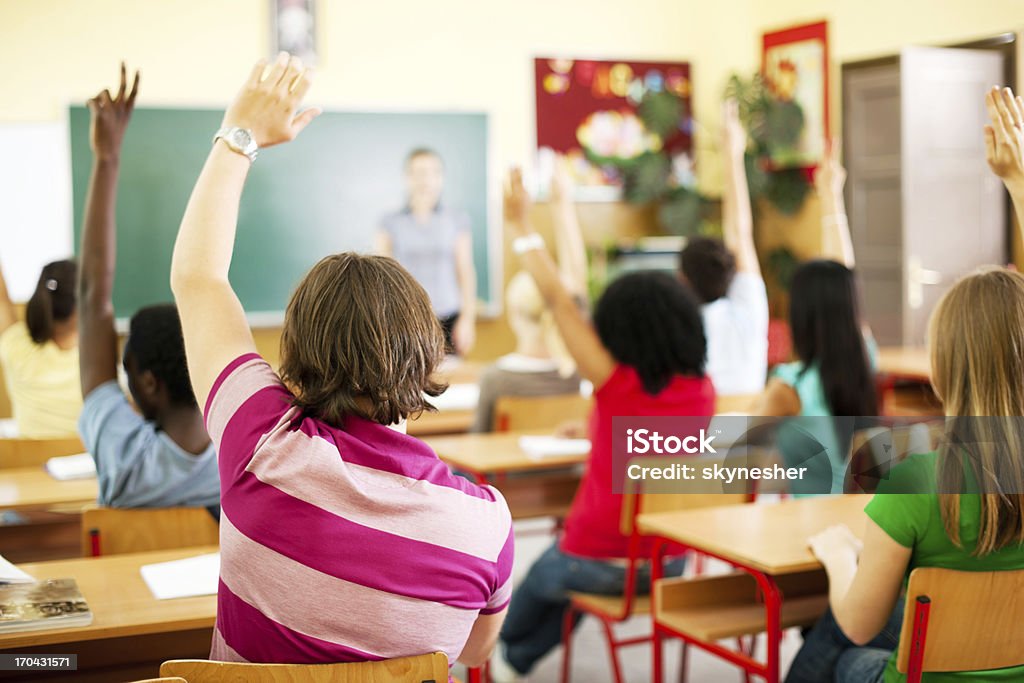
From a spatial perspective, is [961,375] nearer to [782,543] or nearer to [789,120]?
[782,543]

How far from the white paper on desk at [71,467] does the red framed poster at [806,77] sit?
5.30 metres

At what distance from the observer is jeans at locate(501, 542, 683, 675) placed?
289 centimetres

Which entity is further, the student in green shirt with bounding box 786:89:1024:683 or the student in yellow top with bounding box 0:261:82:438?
the student in yellow top with bounding box 0:261:82:438

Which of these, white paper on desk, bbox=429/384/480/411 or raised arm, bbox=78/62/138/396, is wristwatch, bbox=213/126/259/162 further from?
white paper on desk, bbox=429/384/480/411

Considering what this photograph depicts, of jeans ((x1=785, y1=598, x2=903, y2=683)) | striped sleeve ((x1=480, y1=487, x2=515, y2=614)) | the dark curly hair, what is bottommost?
jeans ((x1=785, y1=598, x2=903, y2=683))

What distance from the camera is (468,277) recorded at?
684cm

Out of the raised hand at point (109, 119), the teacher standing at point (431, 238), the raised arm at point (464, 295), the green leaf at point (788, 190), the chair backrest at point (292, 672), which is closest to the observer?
the chair backrest at point (292, 672)

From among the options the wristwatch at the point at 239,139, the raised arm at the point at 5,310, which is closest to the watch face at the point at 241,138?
the wristwatch at the point at 239,139

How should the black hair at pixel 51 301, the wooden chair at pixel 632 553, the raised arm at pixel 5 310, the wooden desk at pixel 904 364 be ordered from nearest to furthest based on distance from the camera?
the wooden chair at pixel 632 553
the raised arm at pixel 5 310
the black hair at pixel 51 301
the wooden desk at pixel 904 364

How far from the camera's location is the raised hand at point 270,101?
1577mm

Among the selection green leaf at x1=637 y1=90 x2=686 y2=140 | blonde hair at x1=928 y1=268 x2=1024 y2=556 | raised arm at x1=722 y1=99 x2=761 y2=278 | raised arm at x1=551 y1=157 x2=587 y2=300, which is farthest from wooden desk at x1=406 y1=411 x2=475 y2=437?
green leaf at x1=637 y1=90 x2=686 y2=140

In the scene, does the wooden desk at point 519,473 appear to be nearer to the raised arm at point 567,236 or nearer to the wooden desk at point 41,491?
the raised arm at point 567,236

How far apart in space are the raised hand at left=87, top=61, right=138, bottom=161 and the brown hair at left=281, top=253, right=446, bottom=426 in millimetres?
957

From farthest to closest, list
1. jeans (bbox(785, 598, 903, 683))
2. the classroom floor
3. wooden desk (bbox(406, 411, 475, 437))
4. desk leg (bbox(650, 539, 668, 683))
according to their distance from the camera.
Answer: wooden desk (bbox(406, 411, 475, 437)), the classroom floor, desk leg (bbox(650, 539, 668, 683)), jeans (bbox(785, 598, 903, 683))
